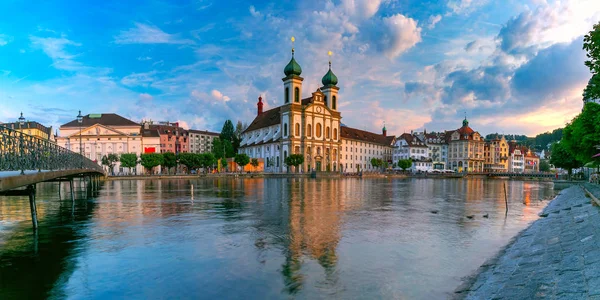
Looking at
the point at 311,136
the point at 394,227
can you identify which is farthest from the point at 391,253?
the point at 311,136

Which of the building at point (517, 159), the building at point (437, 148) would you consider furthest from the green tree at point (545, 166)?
the building at point (437, 148)

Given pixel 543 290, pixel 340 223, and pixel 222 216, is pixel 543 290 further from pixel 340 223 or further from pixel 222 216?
pixel 222 216

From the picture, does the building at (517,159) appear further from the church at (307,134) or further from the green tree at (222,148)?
the green tree at (222,148)

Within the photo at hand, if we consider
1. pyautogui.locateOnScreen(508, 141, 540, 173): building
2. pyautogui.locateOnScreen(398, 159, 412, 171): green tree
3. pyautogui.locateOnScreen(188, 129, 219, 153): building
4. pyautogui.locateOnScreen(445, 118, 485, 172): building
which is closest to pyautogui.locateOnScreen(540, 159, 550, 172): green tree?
pyautogui.locateOnScreen(508, 141, 540, 173): building

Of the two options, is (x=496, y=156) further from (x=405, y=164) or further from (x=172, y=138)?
(x=172, y=138)

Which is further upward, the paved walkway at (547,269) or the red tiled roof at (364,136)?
the red tiled roof at (364,136)

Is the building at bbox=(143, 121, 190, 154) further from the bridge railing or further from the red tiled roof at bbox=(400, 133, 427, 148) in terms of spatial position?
the bridge railing

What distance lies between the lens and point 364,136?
13112cm

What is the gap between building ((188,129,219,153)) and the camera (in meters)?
155

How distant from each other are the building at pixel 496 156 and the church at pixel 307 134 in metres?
56.2

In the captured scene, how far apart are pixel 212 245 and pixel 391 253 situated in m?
6.64

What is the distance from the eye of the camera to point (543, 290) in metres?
8.06

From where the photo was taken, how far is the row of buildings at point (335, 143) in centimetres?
10269

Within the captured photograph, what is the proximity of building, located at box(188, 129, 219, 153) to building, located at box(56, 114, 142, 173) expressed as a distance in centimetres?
4229
